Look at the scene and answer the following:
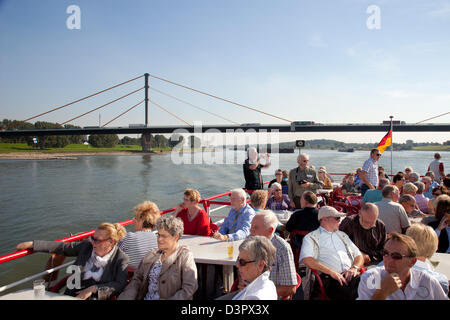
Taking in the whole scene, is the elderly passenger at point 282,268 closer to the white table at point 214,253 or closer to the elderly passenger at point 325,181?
the white table at point 214,253

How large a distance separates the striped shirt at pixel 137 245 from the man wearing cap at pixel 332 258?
1.26 metres

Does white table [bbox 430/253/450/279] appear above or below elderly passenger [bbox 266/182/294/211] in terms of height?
below

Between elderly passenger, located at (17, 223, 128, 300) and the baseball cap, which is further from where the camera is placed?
the baseball cap

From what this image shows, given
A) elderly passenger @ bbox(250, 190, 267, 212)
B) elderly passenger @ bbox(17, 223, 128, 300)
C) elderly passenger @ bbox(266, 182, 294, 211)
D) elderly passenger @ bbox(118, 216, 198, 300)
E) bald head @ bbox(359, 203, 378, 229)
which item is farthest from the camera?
elderly passenger @ bbox(266, 182, 294, 211)

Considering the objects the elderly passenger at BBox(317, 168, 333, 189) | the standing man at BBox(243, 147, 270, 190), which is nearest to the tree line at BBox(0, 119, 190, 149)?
the elderly passenger at BBox(317, 168, 333, 189)

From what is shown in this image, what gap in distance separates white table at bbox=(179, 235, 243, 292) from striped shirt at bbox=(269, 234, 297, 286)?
39 centimetres

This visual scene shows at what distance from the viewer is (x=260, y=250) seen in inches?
66.1

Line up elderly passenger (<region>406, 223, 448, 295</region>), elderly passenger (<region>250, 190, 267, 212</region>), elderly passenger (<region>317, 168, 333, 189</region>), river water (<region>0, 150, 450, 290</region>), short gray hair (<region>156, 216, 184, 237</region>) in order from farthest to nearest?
1. river water (<region>0, 150, 450, 290</region>)
2. elderly passenger (<region>317, 168, 333, 189</region>)
3. elderly passenger (<region>250, 190, 267, 212</region>)
4. short gray hair (<region>156, 216, 184, 237</region>)
5. elderly passenger (<region>406, 223, 448, 295</region>)

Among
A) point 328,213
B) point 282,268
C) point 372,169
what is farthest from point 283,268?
point 372,169

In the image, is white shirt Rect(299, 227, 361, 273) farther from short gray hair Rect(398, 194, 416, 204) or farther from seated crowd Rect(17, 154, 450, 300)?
short gray hair Rect(398, 194, 416, 204)

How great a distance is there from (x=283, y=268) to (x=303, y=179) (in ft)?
8.91

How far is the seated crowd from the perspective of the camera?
171cm

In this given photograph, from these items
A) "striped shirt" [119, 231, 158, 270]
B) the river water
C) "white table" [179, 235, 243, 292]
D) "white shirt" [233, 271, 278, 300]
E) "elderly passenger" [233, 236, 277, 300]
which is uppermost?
"elderly passenger" [233, 236, 277, 300]
